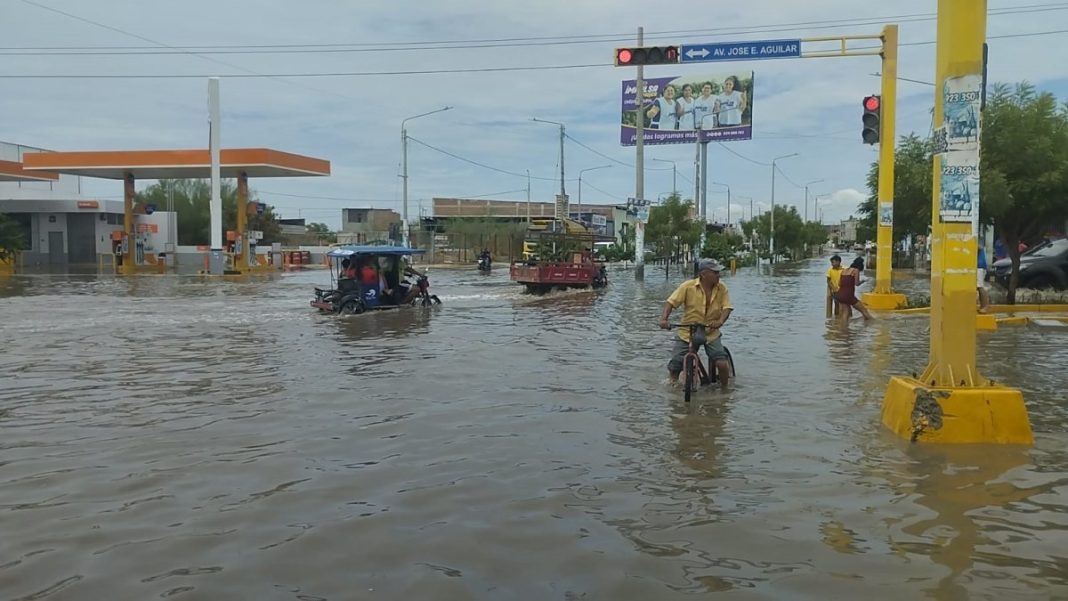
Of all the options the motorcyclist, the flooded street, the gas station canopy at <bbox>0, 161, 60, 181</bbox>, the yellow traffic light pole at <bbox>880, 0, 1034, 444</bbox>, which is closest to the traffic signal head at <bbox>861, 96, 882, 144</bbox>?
the flooded street

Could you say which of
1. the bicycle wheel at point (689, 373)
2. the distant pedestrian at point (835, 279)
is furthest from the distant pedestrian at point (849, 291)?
the bicycle wheel at point (689, 373)

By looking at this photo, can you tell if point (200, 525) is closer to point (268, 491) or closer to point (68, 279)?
point (268, 491)

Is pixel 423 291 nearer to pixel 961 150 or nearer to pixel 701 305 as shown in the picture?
pixel 701 305

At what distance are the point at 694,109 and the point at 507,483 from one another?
2103 inches

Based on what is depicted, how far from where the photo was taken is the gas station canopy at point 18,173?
49.2 meters

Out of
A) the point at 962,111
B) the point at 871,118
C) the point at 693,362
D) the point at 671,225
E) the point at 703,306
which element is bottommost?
the point at 693,362

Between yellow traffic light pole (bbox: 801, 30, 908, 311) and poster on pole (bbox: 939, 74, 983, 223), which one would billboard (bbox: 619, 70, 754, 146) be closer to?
yellow traffic light pole (bbox: 801, 30, 908, 311)

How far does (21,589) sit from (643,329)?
13.4 metres

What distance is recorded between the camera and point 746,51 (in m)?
18.5

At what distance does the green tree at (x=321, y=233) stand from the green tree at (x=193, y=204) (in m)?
21.0

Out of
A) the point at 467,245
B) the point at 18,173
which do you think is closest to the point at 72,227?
the point at 18,173

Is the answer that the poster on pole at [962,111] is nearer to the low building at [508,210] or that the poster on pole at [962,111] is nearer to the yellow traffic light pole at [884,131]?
the yellow traffic light pole at [884,131]

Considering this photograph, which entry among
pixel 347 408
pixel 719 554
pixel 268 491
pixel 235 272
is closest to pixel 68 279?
pixel 235 272

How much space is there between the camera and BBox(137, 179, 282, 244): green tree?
234 ft
